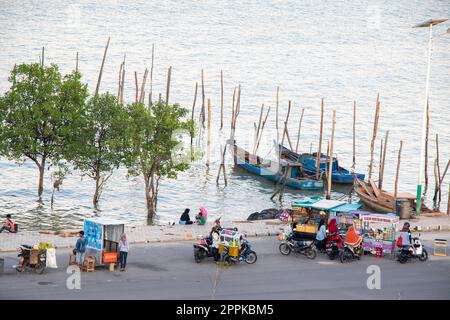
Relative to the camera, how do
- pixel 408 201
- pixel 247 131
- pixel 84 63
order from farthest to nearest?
pixel 84 63 < pixel 247 131 < pixel 408 201

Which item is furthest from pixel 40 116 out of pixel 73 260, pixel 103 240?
pixel 73 260

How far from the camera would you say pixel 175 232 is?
4028 centimetres

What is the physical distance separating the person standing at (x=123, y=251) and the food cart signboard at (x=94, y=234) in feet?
Result: 2.74

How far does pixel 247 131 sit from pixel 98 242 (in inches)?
2116

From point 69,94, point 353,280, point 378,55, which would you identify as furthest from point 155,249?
point 378,55

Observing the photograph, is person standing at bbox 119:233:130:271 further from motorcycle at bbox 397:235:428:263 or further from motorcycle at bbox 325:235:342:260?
motorcycle at bbox 397:235:428:263

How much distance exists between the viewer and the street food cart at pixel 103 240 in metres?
33.9

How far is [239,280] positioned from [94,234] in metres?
5.45

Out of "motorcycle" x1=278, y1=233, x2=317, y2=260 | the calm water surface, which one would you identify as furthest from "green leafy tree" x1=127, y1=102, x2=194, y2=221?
"motorcycle" x1=278, y1=233, x2=317, y2=260

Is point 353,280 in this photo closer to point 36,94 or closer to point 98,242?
point 98,242

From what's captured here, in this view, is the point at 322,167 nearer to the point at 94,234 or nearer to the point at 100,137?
the point at 100,137

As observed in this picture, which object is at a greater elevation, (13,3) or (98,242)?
(13,3)
